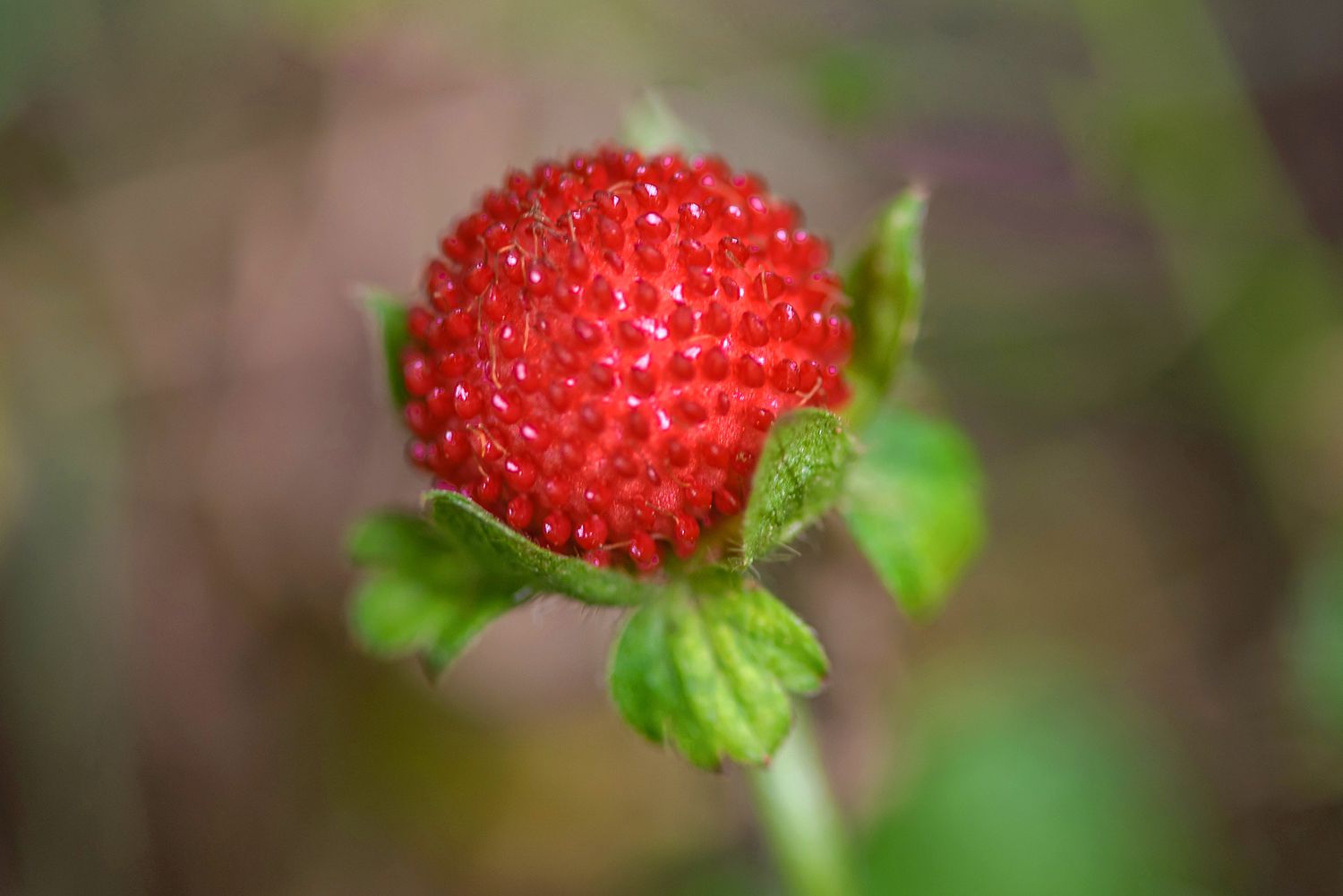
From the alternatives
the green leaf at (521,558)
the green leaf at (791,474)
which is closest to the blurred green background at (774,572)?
the green leaf at (791,474)

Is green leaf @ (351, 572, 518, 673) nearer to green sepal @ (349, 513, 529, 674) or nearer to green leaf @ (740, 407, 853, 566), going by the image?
green sepal @ (349, 513, 529, 674)

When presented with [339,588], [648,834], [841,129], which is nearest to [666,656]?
[648,834]

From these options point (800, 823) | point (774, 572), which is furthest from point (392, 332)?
point (774, 572)

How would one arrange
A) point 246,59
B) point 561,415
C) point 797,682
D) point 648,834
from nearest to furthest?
1. point 561,415
2. point 797,682
3. point 648,834
4. point 246,59

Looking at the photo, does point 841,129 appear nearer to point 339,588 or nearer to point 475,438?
point 339,588

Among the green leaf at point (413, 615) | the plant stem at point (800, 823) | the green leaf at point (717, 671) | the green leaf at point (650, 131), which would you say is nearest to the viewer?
the green leaf at point (717, 671)

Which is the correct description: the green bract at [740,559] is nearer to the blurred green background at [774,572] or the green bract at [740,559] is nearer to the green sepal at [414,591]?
the green sepal at [414,591]
